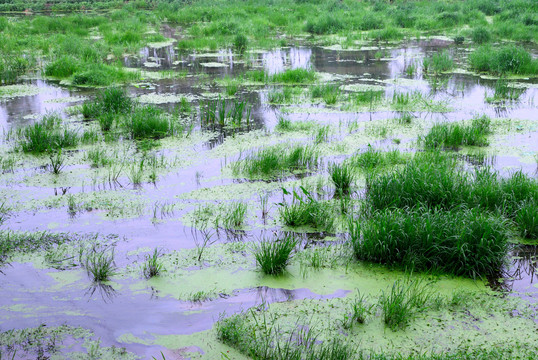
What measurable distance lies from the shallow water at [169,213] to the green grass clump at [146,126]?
0.81 metres

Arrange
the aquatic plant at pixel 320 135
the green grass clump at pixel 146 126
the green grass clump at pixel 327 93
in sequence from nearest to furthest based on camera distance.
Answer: the aquatic plant at pixel 320 135 < the green grass clump at pixel 146 126 < the green grass clump at pixel 327 93

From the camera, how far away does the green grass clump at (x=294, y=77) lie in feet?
38.9

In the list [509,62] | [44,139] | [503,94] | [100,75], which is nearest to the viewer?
[44,139]

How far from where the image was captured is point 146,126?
8.04m

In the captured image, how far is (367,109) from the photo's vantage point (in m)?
9.65

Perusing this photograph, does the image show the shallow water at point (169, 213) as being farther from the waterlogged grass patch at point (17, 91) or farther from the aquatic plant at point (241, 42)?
the aquatic plant at point (241, 42)

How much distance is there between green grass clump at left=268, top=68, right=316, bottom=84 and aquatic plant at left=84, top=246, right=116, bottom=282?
8.14 metres

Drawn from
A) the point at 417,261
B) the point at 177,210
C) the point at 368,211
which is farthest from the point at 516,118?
the point at 177,210

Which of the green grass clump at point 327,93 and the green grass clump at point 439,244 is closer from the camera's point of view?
the green grass clump at point 439,244

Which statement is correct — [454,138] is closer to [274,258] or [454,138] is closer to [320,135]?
[320,135]

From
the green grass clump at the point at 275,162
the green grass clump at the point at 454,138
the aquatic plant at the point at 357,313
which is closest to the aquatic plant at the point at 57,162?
the green grass clump at the point at 275,162

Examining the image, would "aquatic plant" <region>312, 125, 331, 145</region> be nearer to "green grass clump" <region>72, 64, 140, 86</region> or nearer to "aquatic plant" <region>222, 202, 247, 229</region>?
"aquatic plant" <region>222, 202, 247, 229</region>

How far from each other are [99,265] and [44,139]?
3879 millimetres

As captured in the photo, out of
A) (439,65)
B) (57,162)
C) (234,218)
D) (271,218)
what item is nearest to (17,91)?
(57,162)
